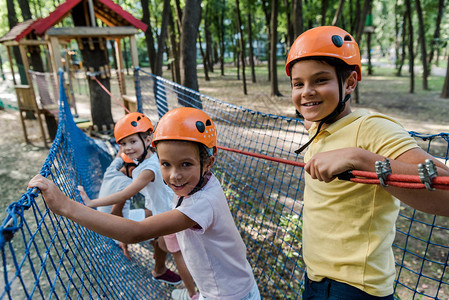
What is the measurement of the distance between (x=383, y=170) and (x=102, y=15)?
603cm

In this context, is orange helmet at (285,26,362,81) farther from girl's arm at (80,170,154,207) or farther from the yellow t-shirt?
girl's arm at (80,170,154,207)

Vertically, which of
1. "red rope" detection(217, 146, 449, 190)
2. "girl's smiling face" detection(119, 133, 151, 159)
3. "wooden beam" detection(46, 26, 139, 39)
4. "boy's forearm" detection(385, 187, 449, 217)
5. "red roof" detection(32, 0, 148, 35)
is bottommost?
"girl's smiling face" detection(119, 133, 151, 159)

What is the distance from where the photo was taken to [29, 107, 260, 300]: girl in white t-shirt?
1344mm

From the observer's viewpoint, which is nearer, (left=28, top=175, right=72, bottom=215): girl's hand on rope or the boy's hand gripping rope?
the boy's hand gripping rope

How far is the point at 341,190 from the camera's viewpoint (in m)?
1.18

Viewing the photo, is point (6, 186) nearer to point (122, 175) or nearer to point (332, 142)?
point (122, 175)

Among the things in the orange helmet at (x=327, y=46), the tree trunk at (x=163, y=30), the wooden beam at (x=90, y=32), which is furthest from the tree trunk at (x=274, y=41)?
the orange helmet at (x=327, y=46)

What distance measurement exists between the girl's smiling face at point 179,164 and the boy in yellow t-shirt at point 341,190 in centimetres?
54

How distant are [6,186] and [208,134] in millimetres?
5784

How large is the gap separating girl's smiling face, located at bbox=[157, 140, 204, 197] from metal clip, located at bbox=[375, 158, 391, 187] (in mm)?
797

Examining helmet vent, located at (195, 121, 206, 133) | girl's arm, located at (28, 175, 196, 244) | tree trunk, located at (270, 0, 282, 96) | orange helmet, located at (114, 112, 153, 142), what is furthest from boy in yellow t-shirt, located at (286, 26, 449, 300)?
tree trunk, located at (270, 0, 282, 96)

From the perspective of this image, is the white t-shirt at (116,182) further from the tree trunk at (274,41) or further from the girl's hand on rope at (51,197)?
the tree trunk at (274,41)

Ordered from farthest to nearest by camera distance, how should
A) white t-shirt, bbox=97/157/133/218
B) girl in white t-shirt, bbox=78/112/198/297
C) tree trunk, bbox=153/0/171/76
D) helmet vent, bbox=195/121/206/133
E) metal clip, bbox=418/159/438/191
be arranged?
tree trunk, bbox=153/0/171/76 < white t-shirt, bbox=97/157/133/218 < girl in white t-shirt, bbox=78/112/198/297 < helmet vent, bbox=195/121/206/133 < metal clip, bbox=418/159/438/191

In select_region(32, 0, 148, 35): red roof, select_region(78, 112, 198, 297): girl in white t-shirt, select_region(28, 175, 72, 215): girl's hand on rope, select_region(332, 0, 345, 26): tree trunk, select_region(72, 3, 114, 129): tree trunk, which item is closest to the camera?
select_region(28, 175, 72, 215): girl's hand on rope
